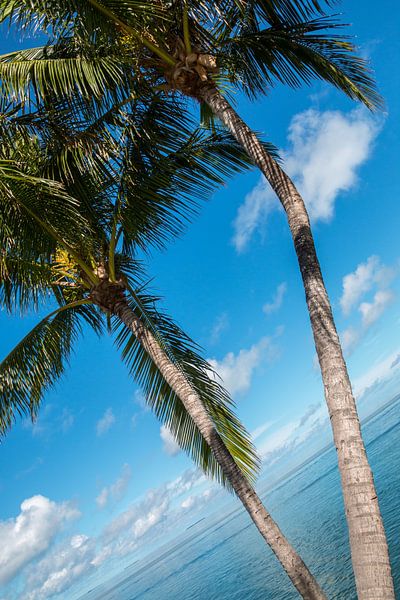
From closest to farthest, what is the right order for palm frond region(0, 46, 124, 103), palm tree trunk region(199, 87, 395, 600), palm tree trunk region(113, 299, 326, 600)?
palm tree trunk region(199, 87, 395, 600) → palm tree trunk region(113, 299, 326, 600) → palm frond region(0, 46, 124, 103)

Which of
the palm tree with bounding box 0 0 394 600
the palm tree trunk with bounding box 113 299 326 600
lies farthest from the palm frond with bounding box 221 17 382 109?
the palm tree trunk with bounding box 113 299 326 600

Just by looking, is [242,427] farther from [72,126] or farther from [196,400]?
[72,126]

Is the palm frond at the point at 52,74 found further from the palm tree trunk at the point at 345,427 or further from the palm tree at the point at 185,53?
the palm tree trunk at the point at 345,427

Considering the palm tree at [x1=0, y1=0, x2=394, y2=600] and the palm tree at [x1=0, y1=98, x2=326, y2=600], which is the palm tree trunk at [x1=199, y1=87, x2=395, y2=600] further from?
the palm tree at [x1=0, y1=98, x2=326, y2=600]

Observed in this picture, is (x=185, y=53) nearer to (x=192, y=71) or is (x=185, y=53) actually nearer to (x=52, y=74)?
(x=192, y=71)

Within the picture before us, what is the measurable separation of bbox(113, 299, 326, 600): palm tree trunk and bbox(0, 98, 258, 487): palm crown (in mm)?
1242

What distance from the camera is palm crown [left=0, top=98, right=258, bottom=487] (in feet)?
24.2

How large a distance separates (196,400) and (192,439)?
1957mm

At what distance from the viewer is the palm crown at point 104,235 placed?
738 centimetres

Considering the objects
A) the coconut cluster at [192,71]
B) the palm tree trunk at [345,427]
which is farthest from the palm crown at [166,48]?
the palm tree trunk at [345,427]

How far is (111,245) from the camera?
8.05m

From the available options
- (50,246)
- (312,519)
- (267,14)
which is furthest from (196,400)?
(312,519)

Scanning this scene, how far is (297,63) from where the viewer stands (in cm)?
703

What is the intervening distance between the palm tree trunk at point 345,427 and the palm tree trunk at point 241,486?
2.33 metres
